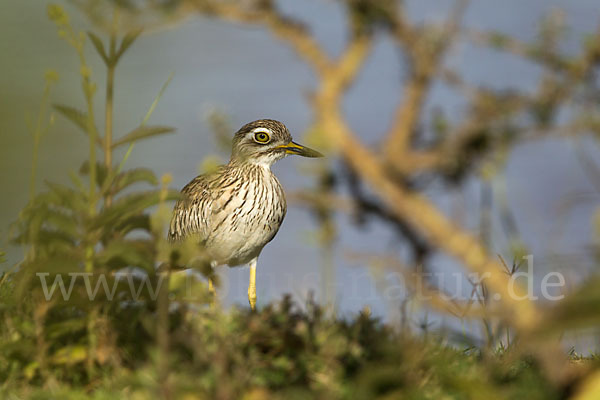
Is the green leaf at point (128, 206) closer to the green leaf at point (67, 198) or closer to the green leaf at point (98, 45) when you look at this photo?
the green leaf at point (67, 198)

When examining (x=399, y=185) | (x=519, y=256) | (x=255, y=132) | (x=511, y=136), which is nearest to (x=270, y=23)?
(x=399, y=185)

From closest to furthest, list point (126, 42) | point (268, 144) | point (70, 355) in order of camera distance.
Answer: point (70, 355)
point (126, 42)
point (268, 144)

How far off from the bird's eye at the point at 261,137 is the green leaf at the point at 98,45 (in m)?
2.94

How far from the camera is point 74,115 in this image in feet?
14.7

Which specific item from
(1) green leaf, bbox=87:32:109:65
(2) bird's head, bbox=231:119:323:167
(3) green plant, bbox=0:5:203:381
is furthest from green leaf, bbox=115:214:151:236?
(2) bird's head, bbox=231:119:323:167

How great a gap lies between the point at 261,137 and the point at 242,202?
812 millimetres

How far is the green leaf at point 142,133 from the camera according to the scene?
14.4ft

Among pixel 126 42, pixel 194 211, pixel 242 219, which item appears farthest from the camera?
pixel 194 211

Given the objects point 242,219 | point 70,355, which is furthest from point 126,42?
point 242,219

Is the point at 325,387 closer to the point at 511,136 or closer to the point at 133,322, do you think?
the point at 133,322

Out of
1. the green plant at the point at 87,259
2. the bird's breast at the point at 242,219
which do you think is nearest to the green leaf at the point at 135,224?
the green plant at the point at 87,259

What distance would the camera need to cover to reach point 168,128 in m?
4.38

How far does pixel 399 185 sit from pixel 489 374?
41.0ft

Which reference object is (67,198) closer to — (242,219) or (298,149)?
(242,219)
